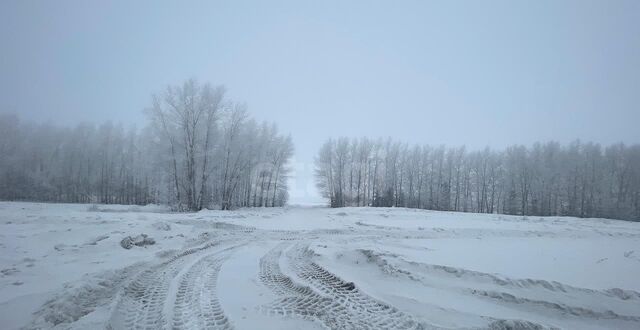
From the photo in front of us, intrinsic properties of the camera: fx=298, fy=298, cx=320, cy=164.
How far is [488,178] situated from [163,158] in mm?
52797

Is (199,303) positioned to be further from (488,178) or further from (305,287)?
Answer: (488,178)

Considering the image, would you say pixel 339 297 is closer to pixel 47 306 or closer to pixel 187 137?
pixel 47 306

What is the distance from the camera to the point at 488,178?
5459 cm

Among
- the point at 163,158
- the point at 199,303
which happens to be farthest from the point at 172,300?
the point at 163,158

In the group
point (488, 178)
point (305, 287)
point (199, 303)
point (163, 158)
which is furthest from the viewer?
point (488, 178)

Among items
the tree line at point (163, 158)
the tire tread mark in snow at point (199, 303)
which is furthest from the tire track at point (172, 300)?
the tree line at point (163, 158)

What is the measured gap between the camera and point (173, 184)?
97.6 feet

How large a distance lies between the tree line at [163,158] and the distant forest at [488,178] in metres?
13.4

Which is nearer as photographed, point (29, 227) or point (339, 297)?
point (339, 297)

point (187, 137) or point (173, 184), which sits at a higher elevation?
point (187, 137)

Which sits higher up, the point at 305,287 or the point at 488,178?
the point at 488,178

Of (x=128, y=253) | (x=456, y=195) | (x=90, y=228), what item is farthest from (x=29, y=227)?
(x=456, y=195)

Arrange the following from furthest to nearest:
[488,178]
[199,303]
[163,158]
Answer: [488,178], [163,158], [199,303]

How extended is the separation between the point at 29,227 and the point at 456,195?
56888 mm
